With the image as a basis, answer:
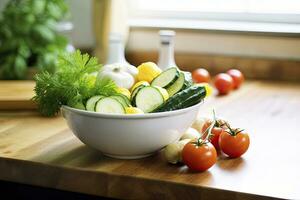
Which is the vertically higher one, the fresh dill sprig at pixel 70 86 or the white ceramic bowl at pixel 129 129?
the fresh dill sprig at pixel 70 86

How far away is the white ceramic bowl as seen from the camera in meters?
0.99

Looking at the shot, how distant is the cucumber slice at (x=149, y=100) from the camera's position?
3.43 ft

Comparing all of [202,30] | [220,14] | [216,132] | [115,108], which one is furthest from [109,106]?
[220,14]

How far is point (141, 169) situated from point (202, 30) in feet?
3.70

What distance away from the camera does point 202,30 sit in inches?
80.6

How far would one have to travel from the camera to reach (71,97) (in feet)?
3.41

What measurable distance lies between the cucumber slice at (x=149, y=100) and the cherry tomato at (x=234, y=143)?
146 millimetres

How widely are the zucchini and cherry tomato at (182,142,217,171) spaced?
8 centimetres

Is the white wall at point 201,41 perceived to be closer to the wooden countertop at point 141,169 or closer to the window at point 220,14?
the window at point 220,14

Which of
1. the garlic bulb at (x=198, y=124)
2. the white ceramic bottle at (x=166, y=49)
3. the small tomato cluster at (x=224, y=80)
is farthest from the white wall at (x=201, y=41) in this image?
the garlic bulb at (x=198, y=124)

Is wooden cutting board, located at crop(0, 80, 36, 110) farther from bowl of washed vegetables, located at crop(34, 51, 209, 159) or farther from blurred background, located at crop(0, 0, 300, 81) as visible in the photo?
bowl of washed vegetables, located at crop(34, 51, 209, 159)

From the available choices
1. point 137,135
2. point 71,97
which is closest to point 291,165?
point 137,135

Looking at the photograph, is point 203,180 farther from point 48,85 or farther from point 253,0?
point 253,0

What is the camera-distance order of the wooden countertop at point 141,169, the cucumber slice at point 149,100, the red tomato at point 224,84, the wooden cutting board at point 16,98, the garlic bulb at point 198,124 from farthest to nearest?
the red tomato at point 224,84, the wooden cutting board at point 16,98, the garlic bulb at point 198,124, the cucumber slice at point 149,100, the wooden countertop at point 141,169
